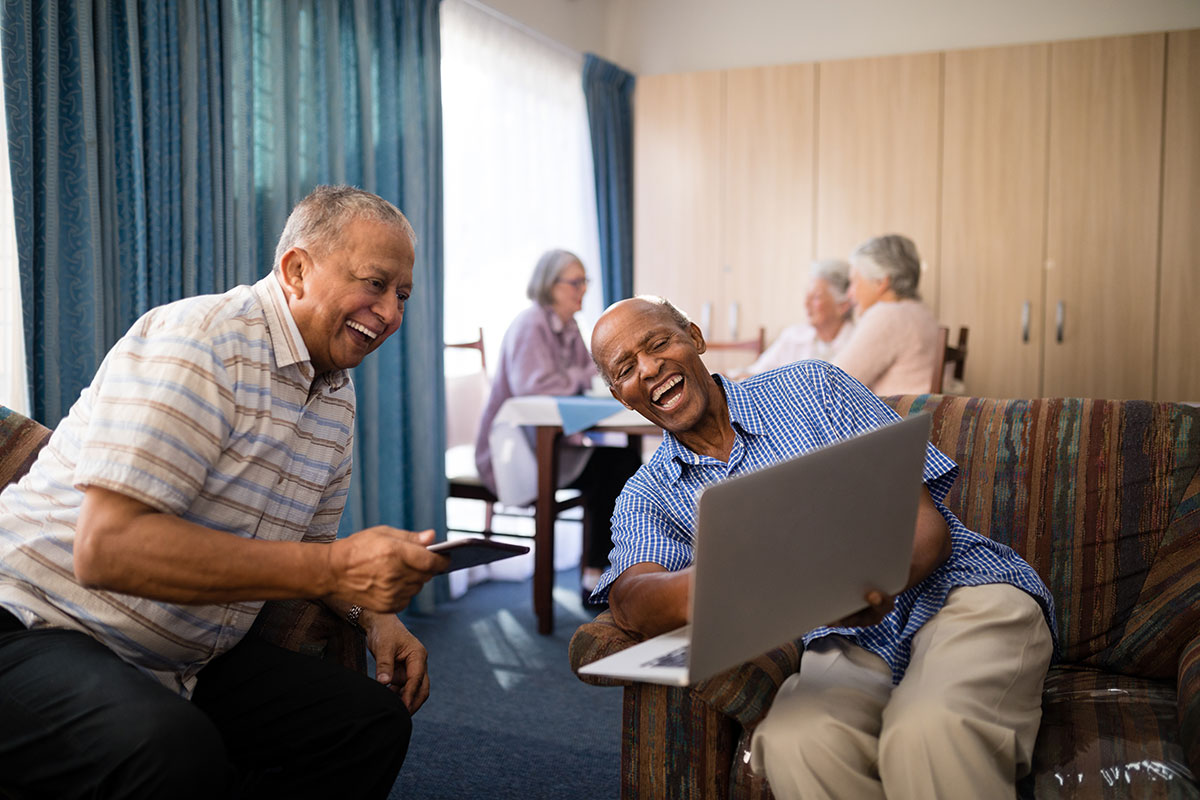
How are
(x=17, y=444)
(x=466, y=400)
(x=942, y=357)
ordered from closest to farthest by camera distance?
(x=17, y=444)
(x=942, y=357)
(x=466, y=400)

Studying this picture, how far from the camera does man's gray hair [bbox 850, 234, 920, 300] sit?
12.3ft

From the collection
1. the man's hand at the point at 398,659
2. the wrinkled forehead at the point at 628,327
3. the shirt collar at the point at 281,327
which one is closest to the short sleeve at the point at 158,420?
the shirt collar at the point at 281,327

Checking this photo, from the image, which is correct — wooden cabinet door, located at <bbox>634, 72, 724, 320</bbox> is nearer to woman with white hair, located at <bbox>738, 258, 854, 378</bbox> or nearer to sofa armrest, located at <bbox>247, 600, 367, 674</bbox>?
woman with white hair, located at <bbox>738, 258, 854, 378</bbox>

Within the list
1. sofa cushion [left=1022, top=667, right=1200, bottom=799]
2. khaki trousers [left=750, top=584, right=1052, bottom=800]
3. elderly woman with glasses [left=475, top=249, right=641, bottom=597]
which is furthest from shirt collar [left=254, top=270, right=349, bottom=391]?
elderly woman with glasses [left=475, top=249, right=641, bottom=597]

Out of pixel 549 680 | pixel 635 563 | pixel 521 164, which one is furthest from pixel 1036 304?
pixel 635 563

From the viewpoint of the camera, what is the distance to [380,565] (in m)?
1.14

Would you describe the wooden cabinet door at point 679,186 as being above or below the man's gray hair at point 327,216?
above

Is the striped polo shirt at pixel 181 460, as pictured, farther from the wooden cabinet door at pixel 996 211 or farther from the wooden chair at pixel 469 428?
the wooden cabinet door at pixel 996 211

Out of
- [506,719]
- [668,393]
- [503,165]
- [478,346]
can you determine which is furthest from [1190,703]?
[503,165]

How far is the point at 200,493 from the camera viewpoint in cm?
128

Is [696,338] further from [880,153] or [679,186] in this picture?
[679,186]

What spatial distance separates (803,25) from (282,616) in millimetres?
4224

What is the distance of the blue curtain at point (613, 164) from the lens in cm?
473

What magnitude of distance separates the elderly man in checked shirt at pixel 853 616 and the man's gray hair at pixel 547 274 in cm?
187
